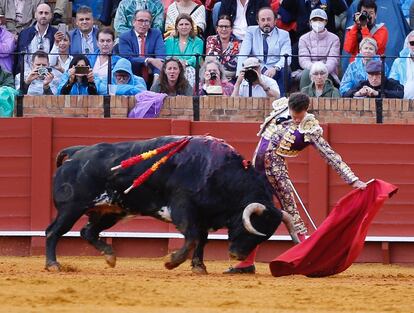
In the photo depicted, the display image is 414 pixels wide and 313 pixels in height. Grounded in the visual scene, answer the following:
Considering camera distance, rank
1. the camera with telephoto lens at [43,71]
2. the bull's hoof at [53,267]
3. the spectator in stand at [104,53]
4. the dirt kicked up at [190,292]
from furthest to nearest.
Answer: the spectator in stand at [104,53]
the camera with telephoto lens at [43,71]
the bull's hoof at [53,267]
the dirt kicked up at [190,292]

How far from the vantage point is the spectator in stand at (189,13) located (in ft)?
50.9

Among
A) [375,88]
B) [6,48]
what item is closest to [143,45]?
[6,48]

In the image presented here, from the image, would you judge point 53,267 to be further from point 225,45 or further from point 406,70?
point 406,70

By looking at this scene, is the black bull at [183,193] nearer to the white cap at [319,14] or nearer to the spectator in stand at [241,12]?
the white cap at [319,14]

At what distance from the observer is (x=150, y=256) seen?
576 inches

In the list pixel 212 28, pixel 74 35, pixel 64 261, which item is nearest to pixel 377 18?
pixel 212 28

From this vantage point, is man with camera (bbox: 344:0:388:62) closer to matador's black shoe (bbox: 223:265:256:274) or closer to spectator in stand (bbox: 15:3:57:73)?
spectator in stand (bbox: 15:3:57:73)

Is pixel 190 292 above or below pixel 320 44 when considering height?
below

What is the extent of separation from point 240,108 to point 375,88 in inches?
52.5

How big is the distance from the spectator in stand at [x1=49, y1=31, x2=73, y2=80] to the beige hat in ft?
5.99

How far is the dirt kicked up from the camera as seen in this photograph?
9117 mm

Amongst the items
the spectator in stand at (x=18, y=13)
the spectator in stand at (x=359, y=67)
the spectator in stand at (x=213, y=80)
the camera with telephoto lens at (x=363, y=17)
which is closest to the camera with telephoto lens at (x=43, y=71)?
the spectator in stand at (x=18, y=13)

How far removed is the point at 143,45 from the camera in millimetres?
15125

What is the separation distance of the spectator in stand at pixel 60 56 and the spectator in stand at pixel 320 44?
92.9 inches
